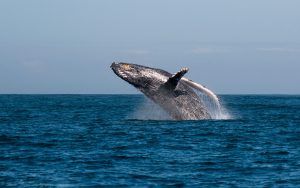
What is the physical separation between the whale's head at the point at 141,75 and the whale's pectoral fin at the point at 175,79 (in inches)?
16.5

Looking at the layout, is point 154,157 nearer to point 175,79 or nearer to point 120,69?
point 175,79

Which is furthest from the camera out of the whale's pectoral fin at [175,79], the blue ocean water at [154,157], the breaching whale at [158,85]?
the breaching whale at [158,85]

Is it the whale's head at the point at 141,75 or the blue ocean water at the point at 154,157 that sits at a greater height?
the whale's head at the point at 141,75

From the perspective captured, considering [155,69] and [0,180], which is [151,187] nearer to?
[0,180]

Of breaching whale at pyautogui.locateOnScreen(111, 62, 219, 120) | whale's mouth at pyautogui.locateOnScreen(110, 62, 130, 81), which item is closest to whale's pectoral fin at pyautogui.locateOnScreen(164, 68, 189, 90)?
breaching whale at pyautogui.locateOnScreen(111, 62, 219, 120)

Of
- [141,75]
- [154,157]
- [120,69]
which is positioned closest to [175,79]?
[141,75]

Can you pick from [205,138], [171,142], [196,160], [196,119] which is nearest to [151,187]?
[196,160]

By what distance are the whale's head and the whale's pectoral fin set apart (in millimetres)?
419

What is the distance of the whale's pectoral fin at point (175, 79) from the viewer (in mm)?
25902

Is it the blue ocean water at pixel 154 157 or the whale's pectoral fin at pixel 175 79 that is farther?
the whale's pectoral fin at pixel 175 79

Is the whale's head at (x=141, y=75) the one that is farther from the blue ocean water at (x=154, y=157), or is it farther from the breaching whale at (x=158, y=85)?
the blue ocean water at (x=154, y=157)

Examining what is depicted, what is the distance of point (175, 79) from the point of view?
26656 millimetres

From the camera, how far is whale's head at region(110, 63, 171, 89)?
27.6m

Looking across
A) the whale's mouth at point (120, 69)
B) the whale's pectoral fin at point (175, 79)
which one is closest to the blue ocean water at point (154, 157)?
the whale's pectoral fin at point (175, 79)
